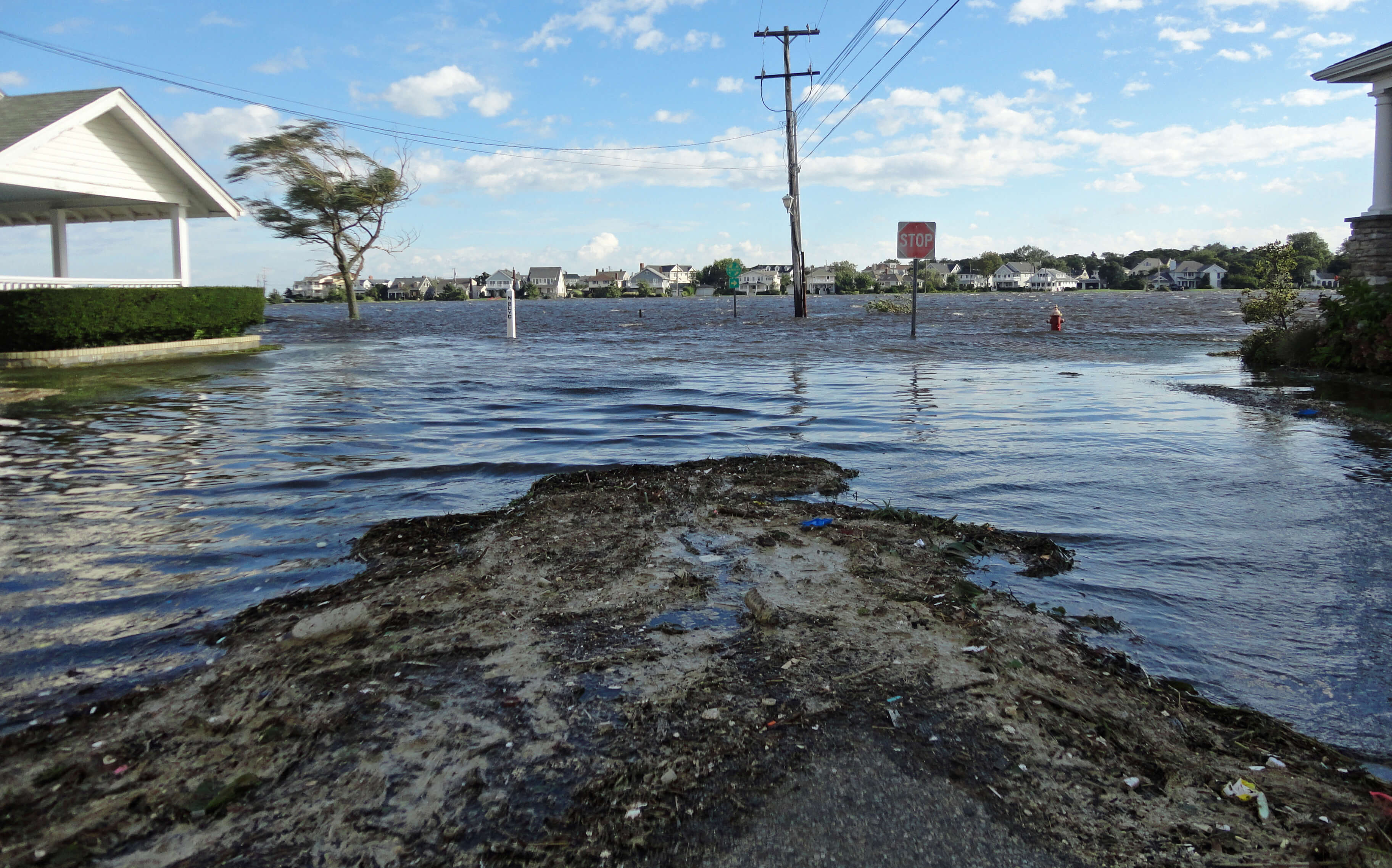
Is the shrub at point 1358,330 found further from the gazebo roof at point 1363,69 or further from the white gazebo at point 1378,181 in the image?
the gazebo roof at point 1363,69

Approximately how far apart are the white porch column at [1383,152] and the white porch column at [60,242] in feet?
94.7

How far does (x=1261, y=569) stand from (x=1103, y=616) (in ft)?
4.67

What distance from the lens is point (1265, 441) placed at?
8.80 metres

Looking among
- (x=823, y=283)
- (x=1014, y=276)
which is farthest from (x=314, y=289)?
(x=1014, y=276)

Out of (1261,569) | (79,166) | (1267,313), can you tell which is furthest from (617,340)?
(1261,569)

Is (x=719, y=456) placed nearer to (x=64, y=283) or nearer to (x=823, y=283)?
(x=64, y=283)

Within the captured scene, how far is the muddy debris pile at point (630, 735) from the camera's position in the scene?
2.40 metres

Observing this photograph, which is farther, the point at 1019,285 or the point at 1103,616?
the point at 1019,285

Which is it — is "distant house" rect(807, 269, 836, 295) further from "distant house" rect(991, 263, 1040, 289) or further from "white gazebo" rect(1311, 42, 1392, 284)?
"white gazebo" rect(1311, 42, 1392, 284)

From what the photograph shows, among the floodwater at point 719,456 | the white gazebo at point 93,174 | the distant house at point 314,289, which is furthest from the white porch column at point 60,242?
the distant house at point 314,289

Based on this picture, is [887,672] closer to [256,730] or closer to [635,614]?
[635,614]

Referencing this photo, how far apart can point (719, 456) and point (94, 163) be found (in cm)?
1972

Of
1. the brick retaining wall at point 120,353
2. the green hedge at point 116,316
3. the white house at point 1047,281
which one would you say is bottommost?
the brick retaining wall at point 120,353

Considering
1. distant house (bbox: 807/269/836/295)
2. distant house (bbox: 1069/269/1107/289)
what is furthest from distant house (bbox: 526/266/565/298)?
distant house (bbox: 1069/269/1107/289)
